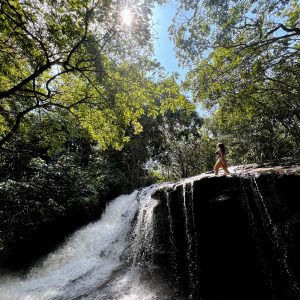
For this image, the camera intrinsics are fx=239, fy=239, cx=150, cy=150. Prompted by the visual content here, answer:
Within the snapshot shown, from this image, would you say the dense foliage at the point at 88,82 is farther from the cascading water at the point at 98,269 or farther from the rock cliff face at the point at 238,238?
the rock cliff face at the point at 238,238

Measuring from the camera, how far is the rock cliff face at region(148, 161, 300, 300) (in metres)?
6.67

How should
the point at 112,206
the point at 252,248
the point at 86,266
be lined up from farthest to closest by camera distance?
the point at 112,206, the point at 86,266, the point at 252,248

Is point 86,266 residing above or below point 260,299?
above

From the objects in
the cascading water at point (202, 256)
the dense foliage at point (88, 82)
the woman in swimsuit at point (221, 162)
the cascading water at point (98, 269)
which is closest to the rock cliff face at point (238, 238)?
the cascading water at point (202, 256)

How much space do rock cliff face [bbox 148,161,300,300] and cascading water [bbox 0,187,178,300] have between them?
1.09 m

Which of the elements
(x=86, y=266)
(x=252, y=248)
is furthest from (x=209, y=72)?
(x=86, y=266)

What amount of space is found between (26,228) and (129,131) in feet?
52.0

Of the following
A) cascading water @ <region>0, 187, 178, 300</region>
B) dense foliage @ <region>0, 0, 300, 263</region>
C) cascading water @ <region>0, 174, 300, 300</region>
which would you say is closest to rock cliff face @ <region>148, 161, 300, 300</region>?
cascading water @ <region>0, 174, 300, 300</region>

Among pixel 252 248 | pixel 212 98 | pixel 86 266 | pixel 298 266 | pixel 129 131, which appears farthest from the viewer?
pixel 129 131

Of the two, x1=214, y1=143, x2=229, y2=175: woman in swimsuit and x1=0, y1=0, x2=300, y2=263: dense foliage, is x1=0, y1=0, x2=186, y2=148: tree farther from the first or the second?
x1=214, y1=143, x2=229, y2=175: woman in swimsuit

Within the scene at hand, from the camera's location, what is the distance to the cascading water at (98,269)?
7137 millimetres

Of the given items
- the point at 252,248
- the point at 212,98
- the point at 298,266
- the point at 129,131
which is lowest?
the point at 298,266

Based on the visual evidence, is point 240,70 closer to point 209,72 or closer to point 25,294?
point 209,72

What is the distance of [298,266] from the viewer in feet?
21.4
